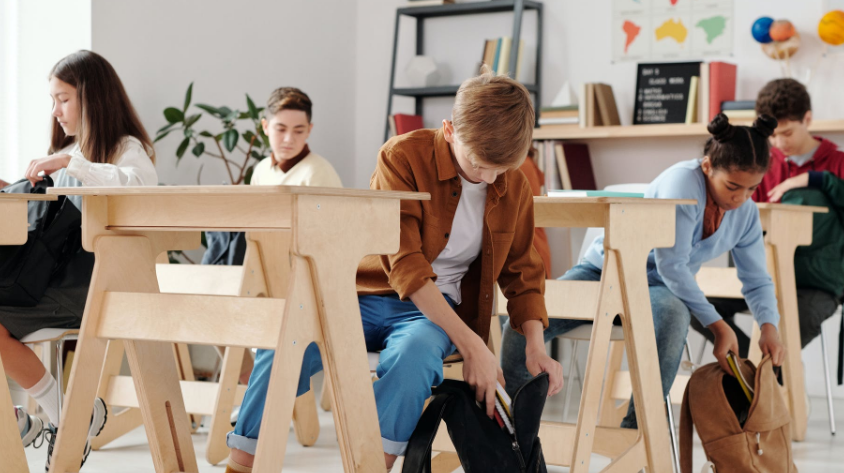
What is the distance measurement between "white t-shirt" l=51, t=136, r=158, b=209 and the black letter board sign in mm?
2207

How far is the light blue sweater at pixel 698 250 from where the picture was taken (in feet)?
7.06

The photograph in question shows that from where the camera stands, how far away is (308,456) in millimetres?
2553

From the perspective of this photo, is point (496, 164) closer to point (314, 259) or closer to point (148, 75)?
point (314, 259)

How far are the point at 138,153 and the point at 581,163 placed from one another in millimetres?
2165

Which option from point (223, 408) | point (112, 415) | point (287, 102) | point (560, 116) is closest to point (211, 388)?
point (223, 408)

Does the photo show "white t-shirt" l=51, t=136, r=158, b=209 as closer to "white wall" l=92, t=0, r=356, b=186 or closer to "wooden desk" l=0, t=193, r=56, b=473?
"wooden desk" l=0, t=193, r=56, b=473

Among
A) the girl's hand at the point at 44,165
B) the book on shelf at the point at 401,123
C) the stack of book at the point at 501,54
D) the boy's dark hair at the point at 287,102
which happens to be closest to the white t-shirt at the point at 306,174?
the boy's dark hair at the point at 287,102

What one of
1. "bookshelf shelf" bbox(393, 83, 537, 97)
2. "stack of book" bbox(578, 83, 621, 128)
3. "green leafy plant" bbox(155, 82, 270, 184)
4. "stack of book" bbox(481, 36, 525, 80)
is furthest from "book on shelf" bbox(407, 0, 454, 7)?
"green leafy plant" bbox(155, 82, 270, 184)

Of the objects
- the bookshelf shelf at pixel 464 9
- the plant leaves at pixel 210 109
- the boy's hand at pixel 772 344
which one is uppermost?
the bookshelf shelf at pixel 464 9

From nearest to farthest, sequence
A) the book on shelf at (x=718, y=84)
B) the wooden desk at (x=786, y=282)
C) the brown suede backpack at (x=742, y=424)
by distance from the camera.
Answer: the brown suede backpack at (x=742, y=424) → the wooden desk at (x=786, y=282) → the book on shelf at (x=718, y=84)

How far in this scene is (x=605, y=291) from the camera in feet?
5.99

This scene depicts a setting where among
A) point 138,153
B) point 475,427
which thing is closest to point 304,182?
point 138,153

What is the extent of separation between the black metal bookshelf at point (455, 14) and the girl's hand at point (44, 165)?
2.30m

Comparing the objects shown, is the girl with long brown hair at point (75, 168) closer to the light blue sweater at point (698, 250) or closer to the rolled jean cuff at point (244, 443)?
the rolled jean cuff at point (244, 443)
